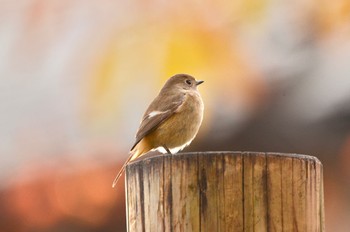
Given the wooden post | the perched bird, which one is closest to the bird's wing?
the perched bird

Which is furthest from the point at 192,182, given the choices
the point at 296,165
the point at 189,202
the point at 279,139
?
the point at 279,139

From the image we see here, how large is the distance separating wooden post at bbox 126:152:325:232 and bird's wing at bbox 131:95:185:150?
3.44 meters

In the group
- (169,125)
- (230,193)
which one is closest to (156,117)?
(169,125)

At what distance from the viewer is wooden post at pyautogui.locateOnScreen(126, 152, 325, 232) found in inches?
179

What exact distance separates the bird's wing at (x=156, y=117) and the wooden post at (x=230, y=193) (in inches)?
135

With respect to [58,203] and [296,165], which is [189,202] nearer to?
[296,165]

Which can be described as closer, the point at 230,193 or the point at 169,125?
the point at 230,193

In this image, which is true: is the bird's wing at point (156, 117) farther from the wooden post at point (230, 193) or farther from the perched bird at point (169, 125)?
the wooden post at point (230, 193)

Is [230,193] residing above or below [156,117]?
below

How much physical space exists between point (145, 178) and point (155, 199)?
0.43 feet

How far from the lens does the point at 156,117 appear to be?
27.3 feet

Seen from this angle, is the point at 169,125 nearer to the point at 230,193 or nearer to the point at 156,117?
the point at 156,117

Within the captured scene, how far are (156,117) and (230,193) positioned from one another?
3.82 metres

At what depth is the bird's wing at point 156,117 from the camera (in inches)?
322
